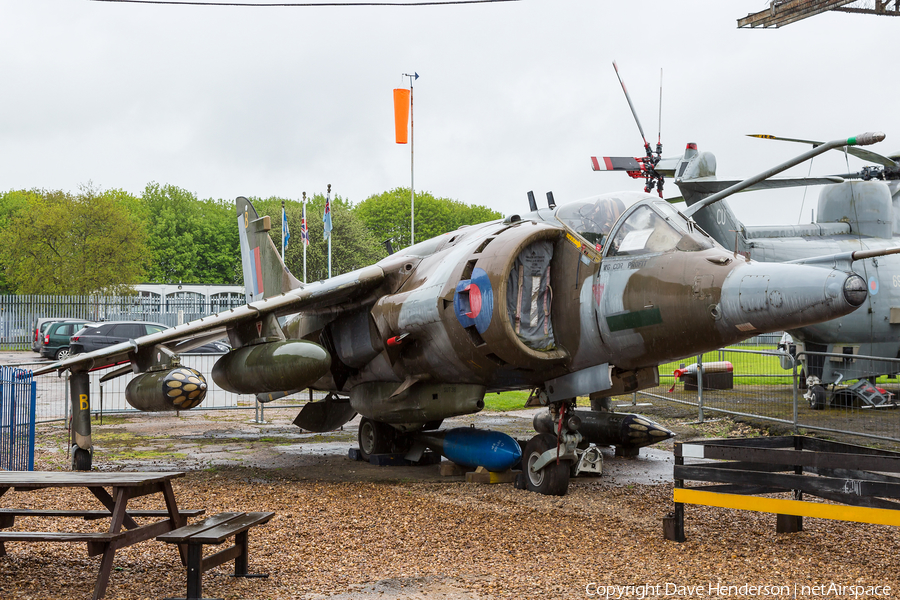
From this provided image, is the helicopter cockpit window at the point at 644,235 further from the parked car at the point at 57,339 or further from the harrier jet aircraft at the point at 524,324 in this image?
the parked car at the point at 57,339

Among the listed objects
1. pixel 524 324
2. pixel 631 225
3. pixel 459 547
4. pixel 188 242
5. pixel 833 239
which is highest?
pixel 188 242

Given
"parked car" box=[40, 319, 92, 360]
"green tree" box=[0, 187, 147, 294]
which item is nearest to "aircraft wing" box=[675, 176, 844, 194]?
"parked car" box=[40, 319, 92, 360]

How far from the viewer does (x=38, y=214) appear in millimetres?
47625

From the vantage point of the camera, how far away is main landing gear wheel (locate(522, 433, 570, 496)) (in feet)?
28.3

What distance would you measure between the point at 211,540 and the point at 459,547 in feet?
7.98

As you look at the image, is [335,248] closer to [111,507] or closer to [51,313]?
[51,313]

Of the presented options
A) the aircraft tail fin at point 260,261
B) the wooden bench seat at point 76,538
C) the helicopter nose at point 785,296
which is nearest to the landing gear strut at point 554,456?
the helicopter nose at point 785,296

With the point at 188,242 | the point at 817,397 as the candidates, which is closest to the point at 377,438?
the point at 817,397

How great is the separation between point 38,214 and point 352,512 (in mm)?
47291

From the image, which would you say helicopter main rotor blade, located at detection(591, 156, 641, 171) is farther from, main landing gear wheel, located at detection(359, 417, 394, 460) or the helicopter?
main landing gear wheel, located at detection(359, 417, 394, 460)

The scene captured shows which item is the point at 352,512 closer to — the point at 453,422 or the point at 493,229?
the point at 493,229

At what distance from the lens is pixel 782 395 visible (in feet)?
53.8

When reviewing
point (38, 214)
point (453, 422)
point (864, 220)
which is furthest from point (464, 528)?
point (38, 214)

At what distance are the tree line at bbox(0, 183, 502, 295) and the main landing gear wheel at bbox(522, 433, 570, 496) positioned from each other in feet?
82.6
